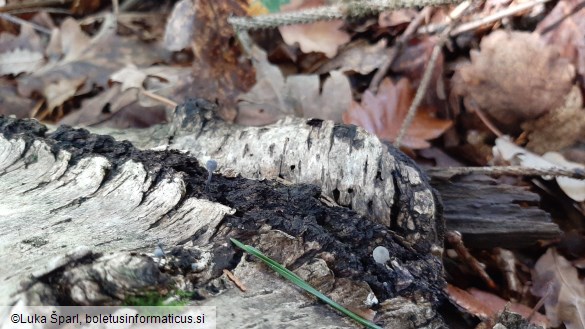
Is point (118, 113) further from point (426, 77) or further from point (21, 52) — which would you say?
point (426, 77)

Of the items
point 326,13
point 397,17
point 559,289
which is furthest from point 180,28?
point 559,289

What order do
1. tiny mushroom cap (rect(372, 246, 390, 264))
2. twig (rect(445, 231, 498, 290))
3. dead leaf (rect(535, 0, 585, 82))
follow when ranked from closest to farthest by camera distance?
1. tiny mushroom cap (rect(372, 246, 390, 264))
2. twig (rect(445, 231, 498, 290))
3. dead leaf (rect(535, 0, 585, 82))

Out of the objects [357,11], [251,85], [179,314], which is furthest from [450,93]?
[179,314]

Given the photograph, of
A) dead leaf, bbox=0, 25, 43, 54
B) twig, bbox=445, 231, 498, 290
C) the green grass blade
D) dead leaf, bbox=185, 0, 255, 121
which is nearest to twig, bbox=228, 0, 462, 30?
Answer: dead leaf, bbox=185, 0, 255, 121

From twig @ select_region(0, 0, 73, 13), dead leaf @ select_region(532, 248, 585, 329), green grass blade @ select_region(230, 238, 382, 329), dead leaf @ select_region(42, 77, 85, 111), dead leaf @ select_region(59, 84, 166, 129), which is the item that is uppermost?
twig @ select_region(0, 0, 73, 13)

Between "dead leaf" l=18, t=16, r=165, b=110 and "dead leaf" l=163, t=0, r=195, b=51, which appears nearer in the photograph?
"dead leaf" l=18, t=16, r=165, b=110

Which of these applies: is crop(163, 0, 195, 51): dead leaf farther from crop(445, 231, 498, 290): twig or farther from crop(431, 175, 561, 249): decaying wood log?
crop(445, 231, 498, 290): twig
